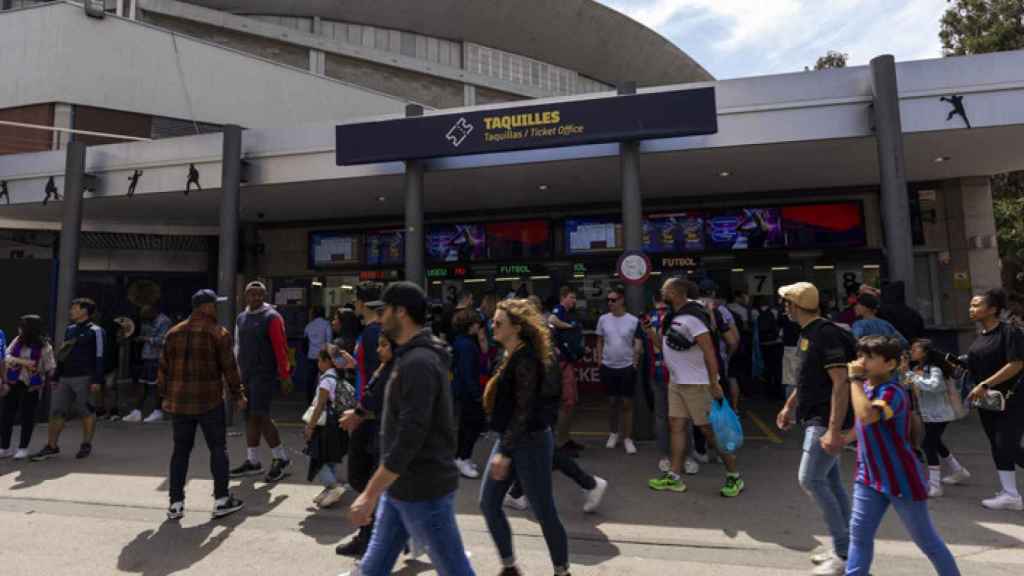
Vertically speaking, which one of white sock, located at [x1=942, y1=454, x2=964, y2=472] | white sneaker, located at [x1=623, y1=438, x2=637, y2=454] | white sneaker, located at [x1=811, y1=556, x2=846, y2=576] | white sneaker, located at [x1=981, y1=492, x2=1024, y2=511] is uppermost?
white sock, located at [x1=942, y1=454, x2=964, y2=472]

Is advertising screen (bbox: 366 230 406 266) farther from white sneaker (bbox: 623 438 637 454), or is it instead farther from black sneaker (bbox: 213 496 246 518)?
black sneaker (bbox: 213 496 246 518)

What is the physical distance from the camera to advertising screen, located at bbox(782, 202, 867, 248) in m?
11.1

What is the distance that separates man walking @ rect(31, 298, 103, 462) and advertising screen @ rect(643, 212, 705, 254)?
31.8ft

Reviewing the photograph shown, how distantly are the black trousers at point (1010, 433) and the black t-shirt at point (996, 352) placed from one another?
171mm

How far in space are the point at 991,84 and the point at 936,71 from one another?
2.22 ft

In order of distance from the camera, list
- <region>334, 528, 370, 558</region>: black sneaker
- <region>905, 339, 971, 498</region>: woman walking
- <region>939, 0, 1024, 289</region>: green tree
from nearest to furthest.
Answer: <region>334, 528, 370, 558</region>: black sneaker < <region>905, 339, 971, 498</region>: woman walking < <region>939, 0, 1024, 289</region>: green tree

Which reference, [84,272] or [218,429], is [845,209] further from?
[84,272]

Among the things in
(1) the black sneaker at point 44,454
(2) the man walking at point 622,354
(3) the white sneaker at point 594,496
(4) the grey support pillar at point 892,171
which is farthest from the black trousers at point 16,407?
(4) the grey support pillar at point 892,171

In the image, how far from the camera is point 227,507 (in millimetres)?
4691

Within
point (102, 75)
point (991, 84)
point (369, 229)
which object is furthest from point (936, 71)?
point (102, 75)

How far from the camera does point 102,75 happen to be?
13844mm

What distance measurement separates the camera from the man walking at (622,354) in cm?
637

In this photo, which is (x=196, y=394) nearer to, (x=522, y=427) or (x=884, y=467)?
(x=522, y=427)

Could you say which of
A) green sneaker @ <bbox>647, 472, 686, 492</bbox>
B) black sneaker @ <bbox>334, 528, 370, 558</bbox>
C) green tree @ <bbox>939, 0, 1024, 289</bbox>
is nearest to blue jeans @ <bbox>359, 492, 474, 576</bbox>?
black sneaker @ <bbox>334, 528, 370, 558</bbox>
